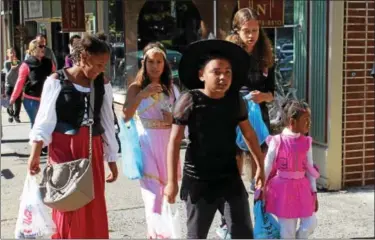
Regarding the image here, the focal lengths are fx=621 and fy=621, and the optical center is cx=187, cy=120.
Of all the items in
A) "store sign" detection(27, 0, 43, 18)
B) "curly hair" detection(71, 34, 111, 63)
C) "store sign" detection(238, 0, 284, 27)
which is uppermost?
"store sign" detection(27, 0, 43, 18)

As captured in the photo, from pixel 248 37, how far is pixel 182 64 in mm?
950

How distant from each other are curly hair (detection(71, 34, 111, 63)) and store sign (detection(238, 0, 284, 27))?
2.54m

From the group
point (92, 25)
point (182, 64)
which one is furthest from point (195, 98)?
point (92, 25)

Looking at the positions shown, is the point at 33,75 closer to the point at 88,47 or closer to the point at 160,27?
the point at 160,27

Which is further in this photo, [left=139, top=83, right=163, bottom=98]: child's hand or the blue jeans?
the blue jeans

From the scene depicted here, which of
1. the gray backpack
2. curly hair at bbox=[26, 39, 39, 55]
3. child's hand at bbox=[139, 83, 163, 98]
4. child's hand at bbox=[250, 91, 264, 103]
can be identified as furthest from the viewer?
the gray backpack

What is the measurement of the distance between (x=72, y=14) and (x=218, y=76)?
568 centimetres

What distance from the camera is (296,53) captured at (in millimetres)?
6504

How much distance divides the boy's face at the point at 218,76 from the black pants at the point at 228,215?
0.65 metres

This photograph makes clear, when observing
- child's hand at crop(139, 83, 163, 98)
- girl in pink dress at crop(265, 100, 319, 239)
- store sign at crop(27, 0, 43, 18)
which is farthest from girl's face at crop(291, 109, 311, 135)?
store sign at crop(27, 0, 43, 18)

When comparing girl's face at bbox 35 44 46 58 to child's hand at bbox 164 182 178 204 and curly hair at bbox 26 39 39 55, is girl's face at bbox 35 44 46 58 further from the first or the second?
child's hand at bbox 164 182 178 204

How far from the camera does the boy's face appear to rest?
358 cm

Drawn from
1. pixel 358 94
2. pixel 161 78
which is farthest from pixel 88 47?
pixel 358 94

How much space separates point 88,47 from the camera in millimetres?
3791
